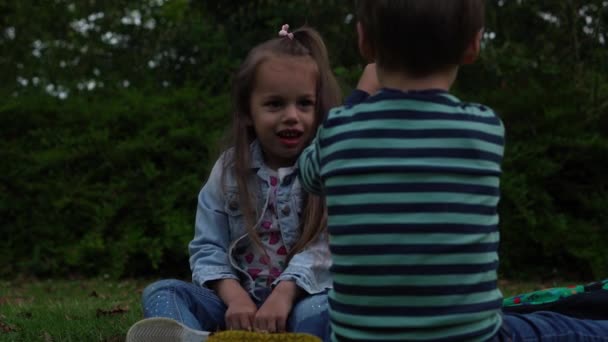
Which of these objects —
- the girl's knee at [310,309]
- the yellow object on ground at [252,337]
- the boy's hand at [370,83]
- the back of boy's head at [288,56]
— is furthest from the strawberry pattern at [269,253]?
the boy's hand at [370,83]

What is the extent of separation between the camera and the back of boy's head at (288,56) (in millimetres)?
3301

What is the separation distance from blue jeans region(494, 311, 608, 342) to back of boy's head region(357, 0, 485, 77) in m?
0.89

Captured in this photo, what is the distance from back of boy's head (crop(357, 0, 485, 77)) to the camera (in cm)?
216

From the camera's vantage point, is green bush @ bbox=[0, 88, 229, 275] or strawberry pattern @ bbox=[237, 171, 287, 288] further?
green bush @ bbox=[0, 88, 229, 275]

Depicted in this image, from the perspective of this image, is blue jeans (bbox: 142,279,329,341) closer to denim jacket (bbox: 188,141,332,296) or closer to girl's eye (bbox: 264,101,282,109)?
denim jacket (bbox: 188,141,332,296)

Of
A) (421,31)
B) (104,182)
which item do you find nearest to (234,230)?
(421,31)

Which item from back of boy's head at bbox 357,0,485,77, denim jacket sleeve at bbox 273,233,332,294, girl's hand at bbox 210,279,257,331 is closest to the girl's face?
denim jacket sleeve at bbox 273,233,332,294

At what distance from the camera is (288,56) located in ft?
10.8

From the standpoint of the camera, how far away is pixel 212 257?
3217 millimetres

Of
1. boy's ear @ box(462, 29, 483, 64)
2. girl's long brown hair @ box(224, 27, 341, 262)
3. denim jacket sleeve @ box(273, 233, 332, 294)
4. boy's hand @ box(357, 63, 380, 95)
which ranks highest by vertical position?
boy's ear @ box(462, 29, 483, 64)

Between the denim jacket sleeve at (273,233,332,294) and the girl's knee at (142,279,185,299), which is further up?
the denim jacket sleeve at (273,233,332,294)

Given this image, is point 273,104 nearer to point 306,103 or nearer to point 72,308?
point 306,103

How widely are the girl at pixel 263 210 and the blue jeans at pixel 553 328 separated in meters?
0.65

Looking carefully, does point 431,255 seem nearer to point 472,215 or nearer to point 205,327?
point 472,215
